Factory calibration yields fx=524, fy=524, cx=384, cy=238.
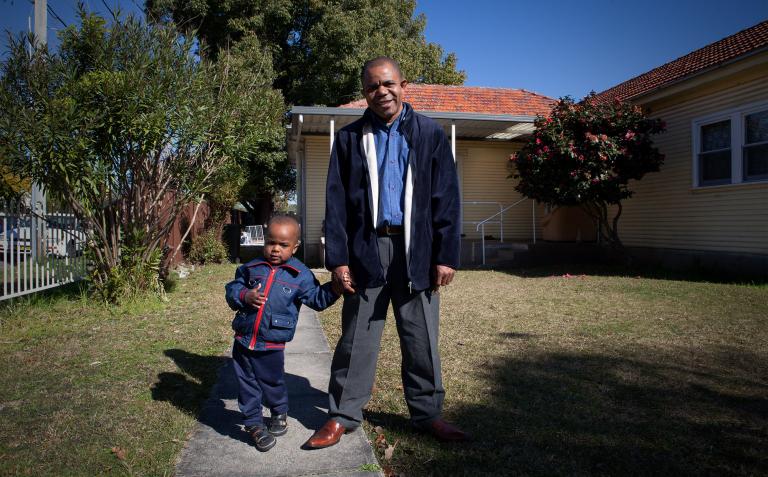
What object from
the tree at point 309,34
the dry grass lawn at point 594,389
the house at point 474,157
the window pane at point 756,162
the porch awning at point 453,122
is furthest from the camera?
the tree at point 309,34

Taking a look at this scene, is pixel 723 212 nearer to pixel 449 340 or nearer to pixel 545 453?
pixel 449 340

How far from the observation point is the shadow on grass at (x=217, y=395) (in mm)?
3123

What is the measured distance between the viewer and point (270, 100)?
8250mm

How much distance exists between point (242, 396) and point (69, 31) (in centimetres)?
594

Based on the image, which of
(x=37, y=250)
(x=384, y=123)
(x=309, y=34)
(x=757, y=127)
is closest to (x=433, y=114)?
(x=757, y=127)

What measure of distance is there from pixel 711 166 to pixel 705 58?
8.44ft

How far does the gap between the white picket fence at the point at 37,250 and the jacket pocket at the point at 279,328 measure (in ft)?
17.7

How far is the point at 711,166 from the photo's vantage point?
10.2 metres

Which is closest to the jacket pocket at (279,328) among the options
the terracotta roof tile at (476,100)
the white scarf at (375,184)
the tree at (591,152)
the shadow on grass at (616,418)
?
the white scarf at (375,184)

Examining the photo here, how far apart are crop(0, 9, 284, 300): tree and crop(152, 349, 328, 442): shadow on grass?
3057 mm

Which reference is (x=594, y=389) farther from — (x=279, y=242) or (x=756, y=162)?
(x=756, y=162)

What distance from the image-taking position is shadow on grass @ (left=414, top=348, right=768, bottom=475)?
8.40 ft

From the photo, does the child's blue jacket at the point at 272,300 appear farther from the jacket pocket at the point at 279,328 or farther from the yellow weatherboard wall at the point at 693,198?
the yellow weatherboard wall at the point at 693,198

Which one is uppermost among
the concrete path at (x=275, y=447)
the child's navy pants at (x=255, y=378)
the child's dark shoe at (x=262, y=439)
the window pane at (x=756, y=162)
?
the window pane at (x=756, y=162)
